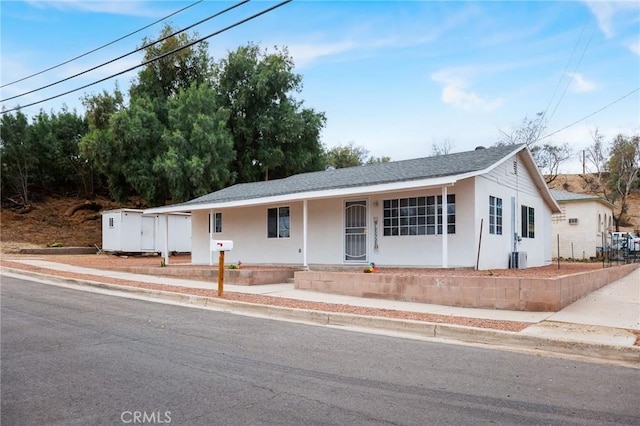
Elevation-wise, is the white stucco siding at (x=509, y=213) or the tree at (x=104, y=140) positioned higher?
the tree at (x=104, y=140)

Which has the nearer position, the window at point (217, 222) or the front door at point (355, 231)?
the front door at point (355, 231)

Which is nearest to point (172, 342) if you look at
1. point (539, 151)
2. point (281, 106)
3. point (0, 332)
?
point (0, 332)

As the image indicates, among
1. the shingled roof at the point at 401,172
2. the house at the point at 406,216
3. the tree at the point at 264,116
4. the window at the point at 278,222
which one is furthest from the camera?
the tree at the point at 264,116

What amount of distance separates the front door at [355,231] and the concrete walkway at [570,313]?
276 centimetres

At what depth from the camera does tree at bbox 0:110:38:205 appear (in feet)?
126

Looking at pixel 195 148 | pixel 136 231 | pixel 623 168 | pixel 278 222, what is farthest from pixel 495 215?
pixel 623 168

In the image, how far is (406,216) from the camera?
15.3 metres

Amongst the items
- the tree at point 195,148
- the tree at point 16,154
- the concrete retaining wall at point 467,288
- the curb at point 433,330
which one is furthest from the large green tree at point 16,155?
the concrete retaining wall at point 467,288

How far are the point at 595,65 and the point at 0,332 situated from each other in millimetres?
18762

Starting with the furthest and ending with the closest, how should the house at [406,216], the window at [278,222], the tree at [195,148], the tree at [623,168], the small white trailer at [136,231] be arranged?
the tree at [623,168] < the tree at [195,148] < the small white trailer at [136,231] < the window at [278,222] < the house at [406,216]

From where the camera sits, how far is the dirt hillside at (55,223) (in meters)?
32.8

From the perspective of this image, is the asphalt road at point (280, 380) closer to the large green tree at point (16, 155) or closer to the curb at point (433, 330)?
the curb at point (433, 330)

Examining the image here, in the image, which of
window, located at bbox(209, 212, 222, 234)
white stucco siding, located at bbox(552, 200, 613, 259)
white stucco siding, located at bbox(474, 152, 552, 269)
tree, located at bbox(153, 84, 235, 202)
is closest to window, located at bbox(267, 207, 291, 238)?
window, located at bbox(209, 212, 222, 234)

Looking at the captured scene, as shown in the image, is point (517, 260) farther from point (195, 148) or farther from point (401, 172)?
point (195, 148)
